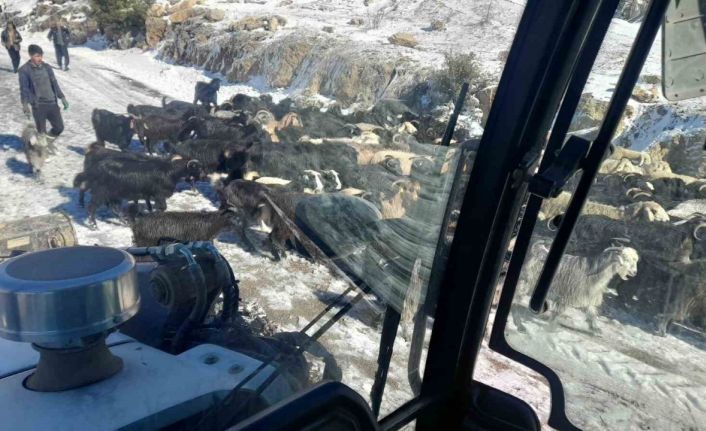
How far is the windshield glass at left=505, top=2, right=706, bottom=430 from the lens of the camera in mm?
1205

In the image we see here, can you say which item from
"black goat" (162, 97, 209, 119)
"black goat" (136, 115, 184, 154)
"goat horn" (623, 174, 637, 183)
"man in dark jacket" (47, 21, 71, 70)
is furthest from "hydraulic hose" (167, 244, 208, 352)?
"man in dark jacket" (47, 21, 71, 70)

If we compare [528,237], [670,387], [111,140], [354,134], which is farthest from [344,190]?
[111,140]

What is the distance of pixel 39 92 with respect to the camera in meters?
8.94

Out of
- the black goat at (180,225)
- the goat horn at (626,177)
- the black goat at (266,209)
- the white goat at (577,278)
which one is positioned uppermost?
the goat horn at (626,177)

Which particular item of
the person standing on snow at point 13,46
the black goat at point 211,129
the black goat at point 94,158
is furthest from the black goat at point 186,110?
the person standing on snow at point 13,46

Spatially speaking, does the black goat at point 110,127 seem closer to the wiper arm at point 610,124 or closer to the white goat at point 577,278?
the white goat at point 577,278

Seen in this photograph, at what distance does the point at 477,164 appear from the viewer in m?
1.25

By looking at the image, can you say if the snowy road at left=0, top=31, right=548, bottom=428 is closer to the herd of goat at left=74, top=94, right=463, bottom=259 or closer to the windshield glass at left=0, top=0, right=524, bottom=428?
the windshield glass at left=0, top=0, right=524, bottom=428

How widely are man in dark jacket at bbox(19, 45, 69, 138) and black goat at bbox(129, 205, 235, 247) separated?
14.4ft

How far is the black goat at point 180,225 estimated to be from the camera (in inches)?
182

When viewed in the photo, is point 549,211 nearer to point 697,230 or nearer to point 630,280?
point 630,280

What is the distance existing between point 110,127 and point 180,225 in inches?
200

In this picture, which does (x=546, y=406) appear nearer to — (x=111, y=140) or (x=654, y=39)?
(x=654, y=39)

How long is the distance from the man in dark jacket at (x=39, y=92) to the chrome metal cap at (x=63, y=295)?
882 centimetres
